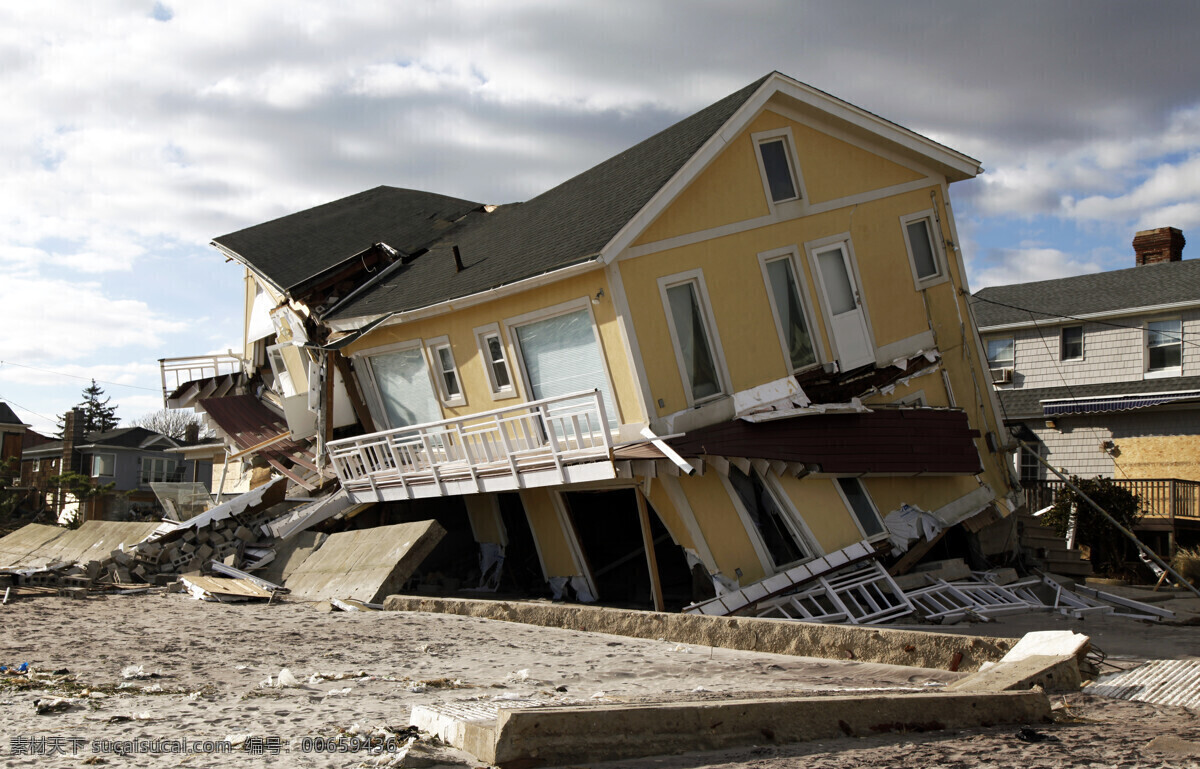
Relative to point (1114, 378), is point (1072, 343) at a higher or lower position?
higher

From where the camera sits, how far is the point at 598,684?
7.23m

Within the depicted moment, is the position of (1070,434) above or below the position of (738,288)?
below

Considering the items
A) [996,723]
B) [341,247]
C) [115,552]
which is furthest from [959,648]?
[341,247]

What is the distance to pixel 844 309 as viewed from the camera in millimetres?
15211

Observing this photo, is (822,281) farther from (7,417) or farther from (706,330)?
(7,417)

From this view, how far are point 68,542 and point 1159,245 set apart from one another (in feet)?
105

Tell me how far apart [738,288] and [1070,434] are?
55.1 ft

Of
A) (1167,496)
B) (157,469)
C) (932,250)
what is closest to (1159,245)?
(1167,496)

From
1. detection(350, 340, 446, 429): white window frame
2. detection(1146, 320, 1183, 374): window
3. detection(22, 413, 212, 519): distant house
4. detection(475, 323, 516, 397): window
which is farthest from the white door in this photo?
detection(22, 413, 212, 519): distant house

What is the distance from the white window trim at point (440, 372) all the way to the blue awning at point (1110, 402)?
1776cm

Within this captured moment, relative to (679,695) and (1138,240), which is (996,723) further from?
(1138,240)

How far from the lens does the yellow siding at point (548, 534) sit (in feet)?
53.4

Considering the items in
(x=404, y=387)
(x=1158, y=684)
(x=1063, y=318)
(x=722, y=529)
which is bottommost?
(x=1158, y=684)

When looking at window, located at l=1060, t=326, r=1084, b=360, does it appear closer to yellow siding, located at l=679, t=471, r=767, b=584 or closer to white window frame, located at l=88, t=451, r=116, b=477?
yellow siding, located at l=679, t=471, r=767, b=584
